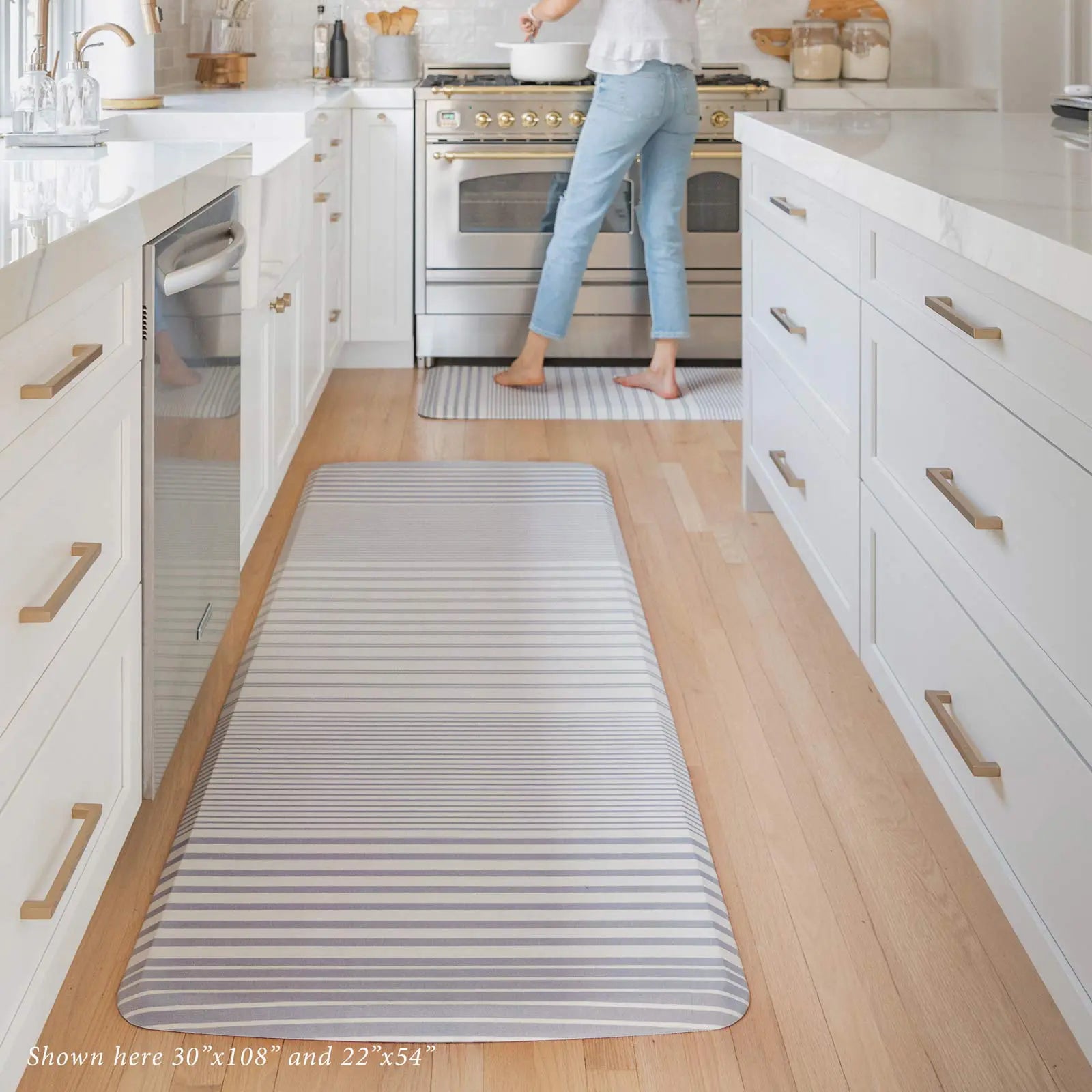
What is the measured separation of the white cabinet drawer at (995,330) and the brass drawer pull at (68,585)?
90 centimetres

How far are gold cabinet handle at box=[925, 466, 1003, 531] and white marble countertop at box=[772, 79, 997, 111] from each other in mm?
3049

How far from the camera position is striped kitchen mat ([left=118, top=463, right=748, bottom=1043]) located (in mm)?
1462

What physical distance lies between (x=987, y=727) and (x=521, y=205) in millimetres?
3281

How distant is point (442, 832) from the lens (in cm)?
178

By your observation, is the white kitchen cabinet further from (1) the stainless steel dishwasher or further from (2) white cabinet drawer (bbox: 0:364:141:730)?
(2) white cabinet drawer (bbox: 0:364:141:730)

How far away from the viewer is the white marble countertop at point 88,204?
42.5 inches

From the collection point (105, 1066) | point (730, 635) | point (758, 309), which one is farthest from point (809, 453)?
point (105, 1066)

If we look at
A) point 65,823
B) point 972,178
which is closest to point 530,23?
point 972,178

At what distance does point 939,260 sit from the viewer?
159 centimetres

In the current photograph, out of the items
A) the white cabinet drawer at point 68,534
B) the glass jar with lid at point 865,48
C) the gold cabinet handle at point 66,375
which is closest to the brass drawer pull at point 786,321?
the white cabinet drawer at point 68,534

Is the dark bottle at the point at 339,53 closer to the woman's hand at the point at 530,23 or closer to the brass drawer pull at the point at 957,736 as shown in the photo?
the woman's hand at the point at 530,23

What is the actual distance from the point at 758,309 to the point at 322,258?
4.83 feet

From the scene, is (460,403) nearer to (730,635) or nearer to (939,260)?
(730,635)

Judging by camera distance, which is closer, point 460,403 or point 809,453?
point 809,453
